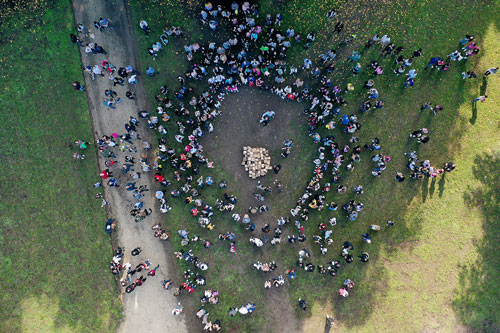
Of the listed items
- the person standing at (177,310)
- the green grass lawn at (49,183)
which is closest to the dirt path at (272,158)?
the person standing at (177,310)

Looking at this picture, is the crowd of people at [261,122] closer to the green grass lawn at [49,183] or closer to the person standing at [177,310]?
the person standing at [177,310]

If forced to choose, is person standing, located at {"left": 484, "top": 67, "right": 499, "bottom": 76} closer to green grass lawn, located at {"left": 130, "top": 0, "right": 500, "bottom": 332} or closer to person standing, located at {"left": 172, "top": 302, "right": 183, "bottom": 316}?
green grass lawn, located at {"left": 130, "top": 0, "right": 500, "bottom": 332}

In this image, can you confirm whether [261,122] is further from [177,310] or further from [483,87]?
[483,87]

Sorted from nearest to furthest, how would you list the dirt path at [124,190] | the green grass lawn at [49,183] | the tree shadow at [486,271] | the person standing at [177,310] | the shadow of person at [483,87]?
1. the person standing at [177,310]
2. the green grass lawn at [49,183]
3. the dirt path at [124,190]
4. the tree shadow at [486,271]
5. the shadow of person at [483,87]

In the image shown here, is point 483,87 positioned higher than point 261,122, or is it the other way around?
point 483,87

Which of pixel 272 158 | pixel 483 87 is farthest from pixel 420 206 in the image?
pixel 272 158

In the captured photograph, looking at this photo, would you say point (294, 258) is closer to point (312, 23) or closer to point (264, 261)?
point (264, 261)

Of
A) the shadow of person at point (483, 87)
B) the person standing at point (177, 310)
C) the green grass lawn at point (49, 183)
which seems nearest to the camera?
the person standing at point (177, 310)
